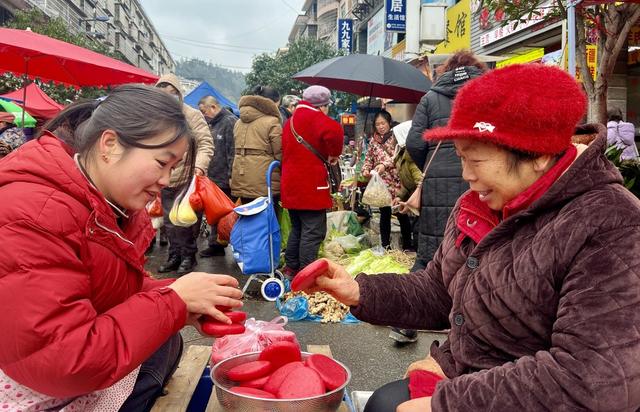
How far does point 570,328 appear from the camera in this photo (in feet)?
4.31

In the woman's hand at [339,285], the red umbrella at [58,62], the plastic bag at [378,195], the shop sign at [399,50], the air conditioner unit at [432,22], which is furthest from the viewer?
the shop sign at [399,50]

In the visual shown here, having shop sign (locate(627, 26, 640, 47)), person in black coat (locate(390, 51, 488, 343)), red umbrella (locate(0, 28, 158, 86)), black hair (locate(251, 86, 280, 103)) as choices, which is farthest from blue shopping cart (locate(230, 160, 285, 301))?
shop sign (locate(627, 26, 640, 47))

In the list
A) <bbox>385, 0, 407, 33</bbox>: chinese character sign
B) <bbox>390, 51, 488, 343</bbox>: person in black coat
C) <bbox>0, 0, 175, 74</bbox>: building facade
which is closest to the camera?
<bbox>390, 51, 488, 343</bbox>: person in black coat

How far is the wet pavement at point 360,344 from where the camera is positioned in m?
3.61

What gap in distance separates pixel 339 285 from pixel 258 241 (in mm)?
3022

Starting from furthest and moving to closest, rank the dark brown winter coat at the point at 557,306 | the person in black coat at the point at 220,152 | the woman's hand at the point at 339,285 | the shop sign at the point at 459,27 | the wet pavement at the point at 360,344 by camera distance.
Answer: the shop sign at the point at 459,27 < the person in black coat at the point at 220,152 < the wet pavement at the point at 360,344 < the woman's hand at the point at 339,285 < the dark brown winter coat at the point at 557,306

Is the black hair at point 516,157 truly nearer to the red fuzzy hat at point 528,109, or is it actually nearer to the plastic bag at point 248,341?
the red fuzzy hat at point 528,109

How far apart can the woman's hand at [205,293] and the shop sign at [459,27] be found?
1337 cm

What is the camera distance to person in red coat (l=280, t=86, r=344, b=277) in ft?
17.1

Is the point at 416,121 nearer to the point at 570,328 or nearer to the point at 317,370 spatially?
the point at 317,370

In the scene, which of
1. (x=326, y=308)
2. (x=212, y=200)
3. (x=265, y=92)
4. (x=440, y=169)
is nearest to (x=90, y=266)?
(x=440, y=169)

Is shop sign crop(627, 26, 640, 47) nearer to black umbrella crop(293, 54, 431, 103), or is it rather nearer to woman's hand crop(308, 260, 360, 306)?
black umbrella crop(293, 54, 431, 103)

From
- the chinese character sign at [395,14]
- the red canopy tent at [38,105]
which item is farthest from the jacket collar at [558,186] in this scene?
the chinese character sign at [395,14]

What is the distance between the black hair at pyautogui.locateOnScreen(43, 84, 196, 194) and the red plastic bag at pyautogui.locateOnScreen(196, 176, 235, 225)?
3246mm
